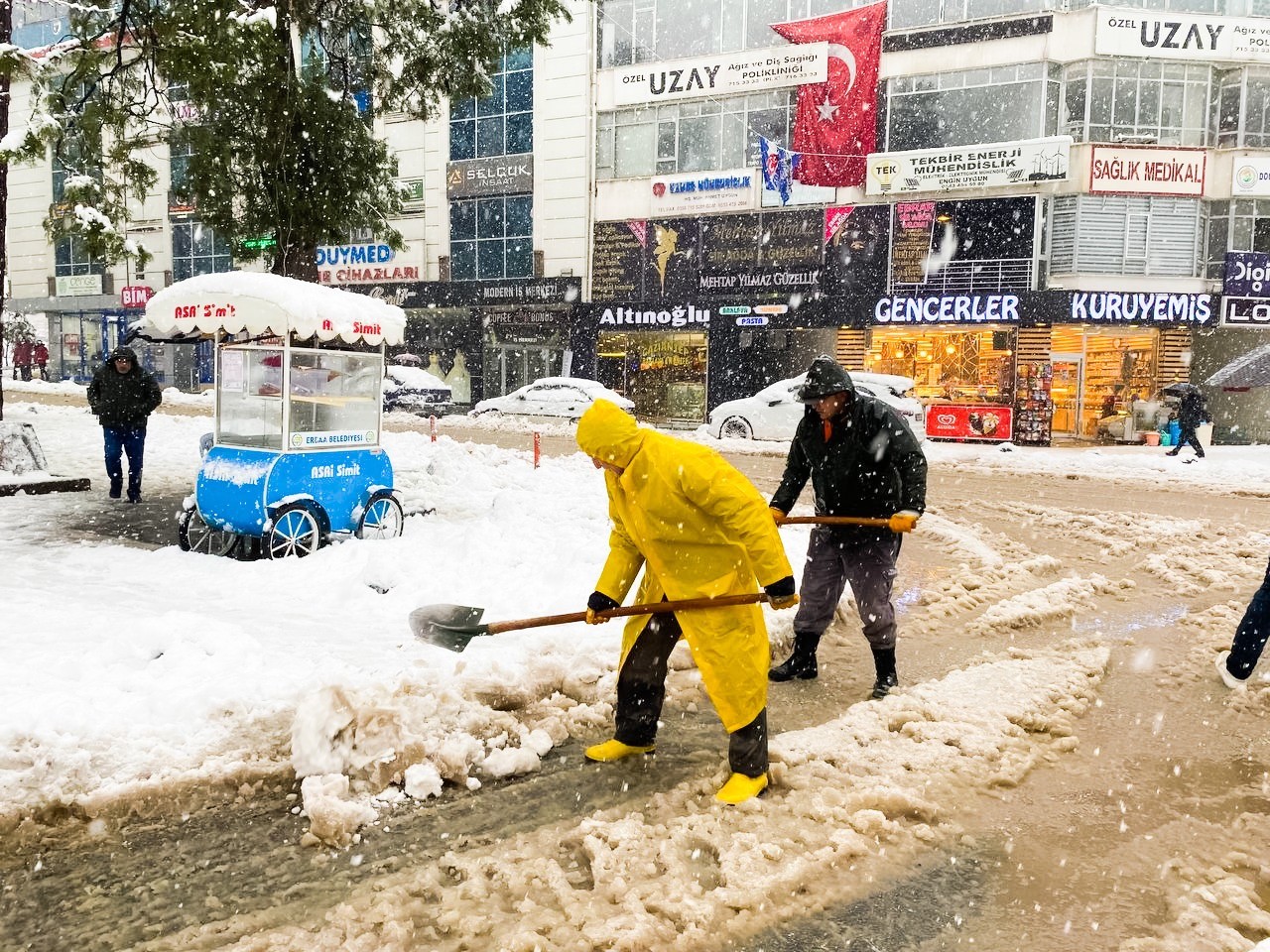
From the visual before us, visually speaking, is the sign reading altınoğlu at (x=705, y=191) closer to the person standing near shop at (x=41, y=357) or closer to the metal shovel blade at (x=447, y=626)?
the metal shovel blade at (x=447, y=626)

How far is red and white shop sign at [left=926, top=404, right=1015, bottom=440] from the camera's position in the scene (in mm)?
22562

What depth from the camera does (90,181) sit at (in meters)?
9.37

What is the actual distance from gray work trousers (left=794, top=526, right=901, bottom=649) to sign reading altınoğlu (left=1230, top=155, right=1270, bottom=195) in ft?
79.4

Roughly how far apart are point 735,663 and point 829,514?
1.73 meters

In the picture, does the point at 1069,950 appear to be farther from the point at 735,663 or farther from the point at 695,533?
the point at 695,533

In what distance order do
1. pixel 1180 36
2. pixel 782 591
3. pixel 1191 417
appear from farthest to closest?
pixel 1180 36
pixel 1191 417
pixel 782 591

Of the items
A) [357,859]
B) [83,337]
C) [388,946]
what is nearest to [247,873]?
[357,859]

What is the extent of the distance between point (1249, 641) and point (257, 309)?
7.44 meters

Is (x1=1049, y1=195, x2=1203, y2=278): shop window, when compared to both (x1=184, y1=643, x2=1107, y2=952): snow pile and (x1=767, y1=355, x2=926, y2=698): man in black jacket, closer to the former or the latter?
(x1=767, y1=355, x2=926, y2=698): man in black jacket

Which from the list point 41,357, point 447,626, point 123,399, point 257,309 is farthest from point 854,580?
point 41,357

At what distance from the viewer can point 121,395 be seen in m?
10.7

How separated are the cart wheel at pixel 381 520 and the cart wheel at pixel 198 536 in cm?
109

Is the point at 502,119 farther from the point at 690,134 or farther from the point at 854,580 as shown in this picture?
the point at 854,580

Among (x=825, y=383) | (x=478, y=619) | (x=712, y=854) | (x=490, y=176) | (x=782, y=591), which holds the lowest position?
(x=712, y=854)
